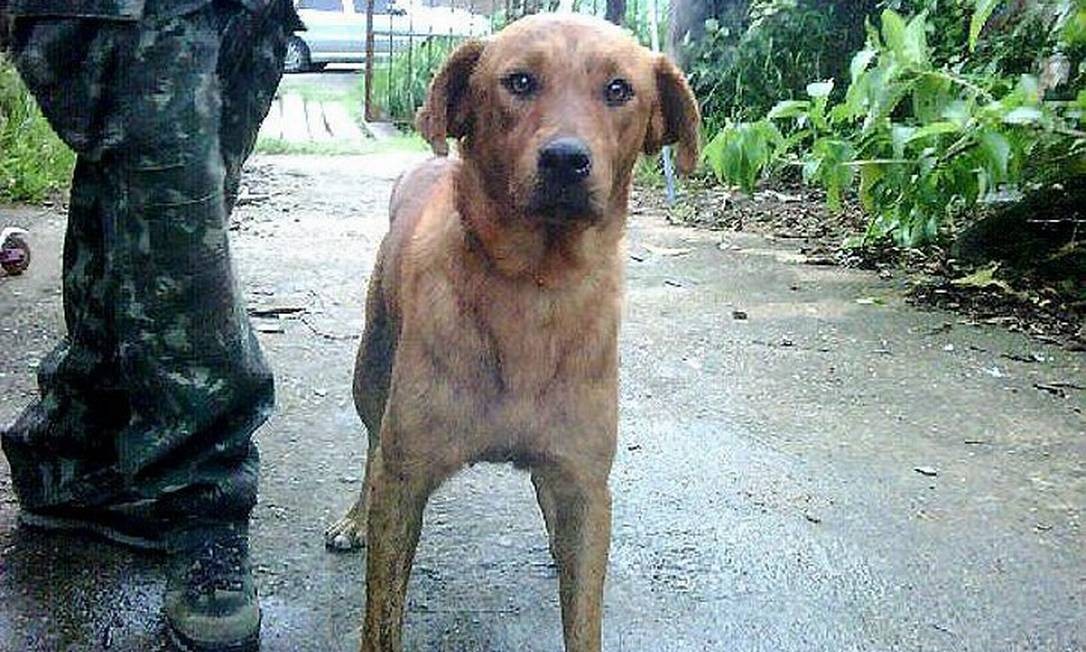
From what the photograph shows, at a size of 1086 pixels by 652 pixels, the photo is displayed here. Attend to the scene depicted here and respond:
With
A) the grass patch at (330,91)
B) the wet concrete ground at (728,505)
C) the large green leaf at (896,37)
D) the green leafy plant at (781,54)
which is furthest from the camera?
the grass patch at (330,91)

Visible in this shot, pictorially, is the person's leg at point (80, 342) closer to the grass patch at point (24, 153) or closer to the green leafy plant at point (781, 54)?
the grass patch at point (24, 153)

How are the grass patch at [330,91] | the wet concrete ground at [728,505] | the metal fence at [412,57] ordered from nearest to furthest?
the wet concrete ground at [728,505] < the metal fence at [412,57] < the grass patch at [330,91]

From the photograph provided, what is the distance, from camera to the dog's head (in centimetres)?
232

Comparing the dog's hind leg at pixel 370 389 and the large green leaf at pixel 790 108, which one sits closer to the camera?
the dog's hind leg at pixel 370 389

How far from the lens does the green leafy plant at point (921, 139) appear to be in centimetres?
483

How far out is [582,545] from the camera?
2.41 meters

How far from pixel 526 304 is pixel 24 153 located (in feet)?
19.8

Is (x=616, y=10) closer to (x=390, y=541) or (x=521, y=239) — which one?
(x=521, y=239)

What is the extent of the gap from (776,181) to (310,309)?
15.4 ft

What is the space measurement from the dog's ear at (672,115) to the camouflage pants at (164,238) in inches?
28.9

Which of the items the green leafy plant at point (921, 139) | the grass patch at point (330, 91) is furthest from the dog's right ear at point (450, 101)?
the grass patch at point (330, 91)

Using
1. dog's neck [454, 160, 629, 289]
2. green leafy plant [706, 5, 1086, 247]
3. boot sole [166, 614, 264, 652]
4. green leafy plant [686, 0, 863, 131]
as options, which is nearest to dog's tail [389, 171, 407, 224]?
dog's neck [454, 160, 629, 289]

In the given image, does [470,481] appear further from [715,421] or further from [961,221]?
[961,221]

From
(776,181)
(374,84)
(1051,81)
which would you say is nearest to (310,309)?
(1051,81)
